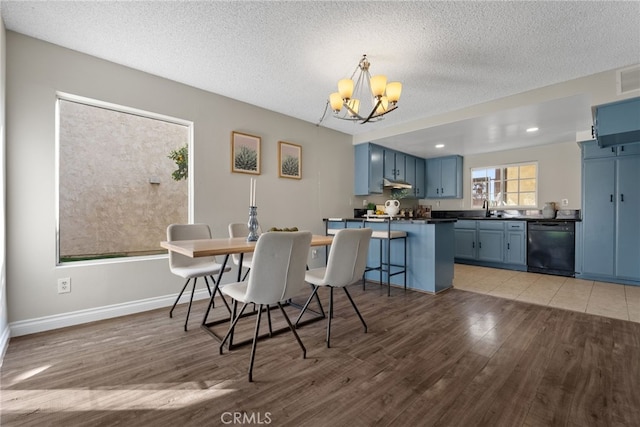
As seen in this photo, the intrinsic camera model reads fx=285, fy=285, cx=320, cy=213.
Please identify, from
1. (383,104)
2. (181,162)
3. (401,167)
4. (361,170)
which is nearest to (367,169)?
(361,170)

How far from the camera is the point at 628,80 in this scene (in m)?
2.62

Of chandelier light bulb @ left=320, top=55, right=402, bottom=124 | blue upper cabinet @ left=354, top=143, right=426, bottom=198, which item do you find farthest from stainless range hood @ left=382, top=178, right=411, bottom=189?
chandelier light bulb @ left=320, top=55, right=402, bottom=124

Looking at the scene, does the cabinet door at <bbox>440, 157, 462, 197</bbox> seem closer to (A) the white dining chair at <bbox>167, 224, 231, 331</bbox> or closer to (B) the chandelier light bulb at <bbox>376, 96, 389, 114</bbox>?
(B) the chandelier light bulb at <bbox>376, 96, 389, 114</bbox>

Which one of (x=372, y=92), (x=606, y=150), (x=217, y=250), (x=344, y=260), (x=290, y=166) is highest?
(x=372, y=92)

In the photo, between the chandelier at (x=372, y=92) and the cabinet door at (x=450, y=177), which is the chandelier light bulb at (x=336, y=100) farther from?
the cabinet door at (x=450, y=177)

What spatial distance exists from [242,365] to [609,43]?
3.68 metres

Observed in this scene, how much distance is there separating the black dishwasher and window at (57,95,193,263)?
523 cm

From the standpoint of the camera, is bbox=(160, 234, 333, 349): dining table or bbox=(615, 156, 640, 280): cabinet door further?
bbox=(615, 156, 640, 280): cabinet door

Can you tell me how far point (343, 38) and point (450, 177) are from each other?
15.6 ft

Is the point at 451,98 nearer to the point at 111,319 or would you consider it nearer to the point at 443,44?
the point at 443,44

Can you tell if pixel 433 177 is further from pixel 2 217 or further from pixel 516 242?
pixel 2 217

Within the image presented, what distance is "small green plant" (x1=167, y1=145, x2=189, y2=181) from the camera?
3.25 m

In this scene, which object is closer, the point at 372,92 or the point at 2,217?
the point at 2,217

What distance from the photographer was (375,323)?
2.52 m
